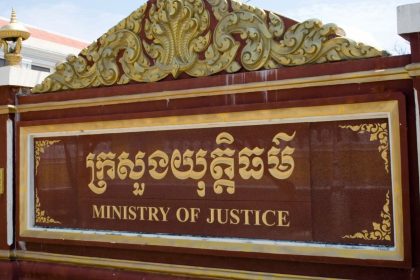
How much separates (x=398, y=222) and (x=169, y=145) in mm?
1564

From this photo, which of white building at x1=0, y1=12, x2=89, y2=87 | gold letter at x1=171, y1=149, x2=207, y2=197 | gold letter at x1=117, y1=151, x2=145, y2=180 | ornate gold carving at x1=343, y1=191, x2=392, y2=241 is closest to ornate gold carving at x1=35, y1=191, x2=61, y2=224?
gold letter at x1=117, y1=151, x2=145, y2=180

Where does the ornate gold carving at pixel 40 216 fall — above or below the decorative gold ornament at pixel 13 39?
below

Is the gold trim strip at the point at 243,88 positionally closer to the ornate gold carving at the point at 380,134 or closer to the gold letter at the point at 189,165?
the ornate gold carving at the point at 380,134

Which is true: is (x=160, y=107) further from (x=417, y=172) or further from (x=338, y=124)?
(x=417, y=172)

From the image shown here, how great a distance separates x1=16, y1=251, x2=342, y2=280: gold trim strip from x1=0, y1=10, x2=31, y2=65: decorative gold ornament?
1.58 m

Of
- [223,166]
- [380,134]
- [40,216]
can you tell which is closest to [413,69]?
[380,134]

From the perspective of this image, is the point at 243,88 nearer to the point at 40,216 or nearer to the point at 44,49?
the point at 40,216

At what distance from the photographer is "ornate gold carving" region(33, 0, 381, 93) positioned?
3189 mm

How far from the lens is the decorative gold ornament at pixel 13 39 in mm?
4430

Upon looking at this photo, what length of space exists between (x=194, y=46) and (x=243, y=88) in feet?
1.63

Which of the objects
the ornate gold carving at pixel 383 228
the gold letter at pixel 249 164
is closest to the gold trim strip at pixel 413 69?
the ornate gold carving at pixel 383 228

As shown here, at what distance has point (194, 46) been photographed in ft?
11.9

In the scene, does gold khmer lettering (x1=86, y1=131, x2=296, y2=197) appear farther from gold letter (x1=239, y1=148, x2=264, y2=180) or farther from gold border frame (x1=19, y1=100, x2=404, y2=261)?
gold border frame (x1=19, y1=100, x2=404, y2=261)

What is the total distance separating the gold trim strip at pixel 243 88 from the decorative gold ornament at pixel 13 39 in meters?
0.42
